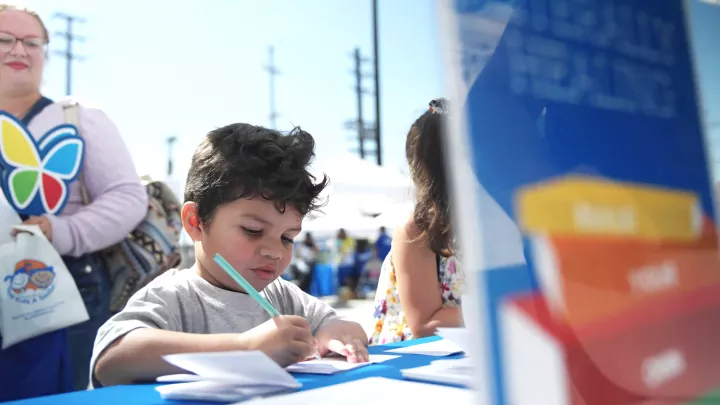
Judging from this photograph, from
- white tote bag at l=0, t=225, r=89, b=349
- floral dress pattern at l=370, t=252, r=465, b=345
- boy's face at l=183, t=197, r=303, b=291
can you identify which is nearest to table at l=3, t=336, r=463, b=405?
boy's face at l=183, t=197, r=303, b=291

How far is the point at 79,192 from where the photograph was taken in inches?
67.6

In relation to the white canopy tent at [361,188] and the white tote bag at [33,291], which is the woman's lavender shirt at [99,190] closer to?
the white tote bag at [33,291]

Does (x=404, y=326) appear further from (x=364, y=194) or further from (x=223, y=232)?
(x=364, y=194)

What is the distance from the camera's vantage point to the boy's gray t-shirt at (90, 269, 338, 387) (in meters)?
1.02

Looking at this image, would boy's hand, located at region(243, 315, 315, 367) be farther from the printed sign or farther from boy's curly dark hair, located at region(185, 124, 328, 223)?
the printed sign

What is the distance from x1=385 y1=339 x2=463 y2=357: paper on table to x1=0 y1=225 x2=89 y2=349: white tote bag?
83cm

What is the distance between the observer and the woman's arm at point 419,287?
69.4 inches

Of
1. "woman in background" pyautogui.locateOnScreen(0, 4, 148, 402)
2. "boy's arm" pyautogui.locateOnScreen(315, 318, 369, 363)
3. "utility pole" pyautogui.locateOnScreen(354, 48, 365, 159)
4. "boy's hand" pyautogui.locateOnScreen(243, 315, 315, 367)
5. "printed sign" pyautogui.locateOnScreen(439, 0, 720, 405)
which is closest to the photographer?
"printed sign" pyautogui.locateOnScreen(439, 0, 720, 405)

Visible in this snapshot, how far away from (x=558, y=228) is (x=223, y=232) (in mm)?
965

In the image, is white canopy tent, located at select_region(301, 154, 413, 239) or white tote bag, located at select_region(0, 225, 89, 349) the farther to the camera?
white canopy tent, located at select_region(301, 154, 413, 239)

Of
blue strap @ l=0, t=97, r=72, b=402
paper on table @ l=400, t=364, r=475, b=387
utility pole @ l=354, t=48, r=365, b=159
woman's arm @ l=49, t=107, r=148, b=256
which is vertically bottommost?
blue strap @ l=0, t=97, r=72, b=402

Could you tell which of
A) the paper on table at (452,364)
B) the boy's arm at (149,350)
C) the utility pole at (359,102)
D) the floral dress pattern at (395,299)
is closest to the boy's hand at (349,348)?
the paper on table at (452,364)

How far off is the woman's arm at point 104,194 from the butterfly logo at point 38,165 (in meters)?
0.07

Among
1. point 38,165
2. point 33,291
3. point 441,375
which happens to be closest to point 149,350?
point 441,375
